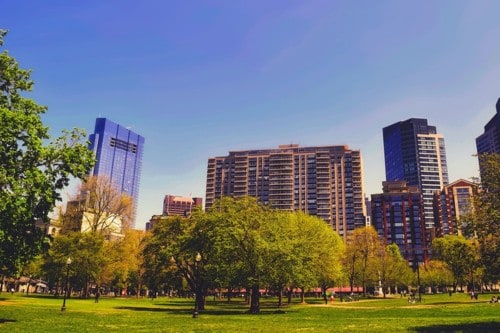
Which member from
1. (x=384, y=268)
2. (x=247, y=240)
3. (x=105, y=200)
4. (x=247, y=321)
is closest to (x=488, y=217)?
(x=247, y=321)

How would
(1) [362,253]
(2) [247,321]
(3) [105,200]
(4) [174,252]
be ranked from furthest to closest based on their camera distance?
(1) [362,253] < (3) [105,200] < (4) [174,252] < (2) [247,321]

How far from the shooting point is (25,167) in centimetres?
2694

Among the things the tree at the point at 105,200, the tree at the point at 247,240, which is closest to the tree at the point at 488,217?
the tree at the point at 247,240

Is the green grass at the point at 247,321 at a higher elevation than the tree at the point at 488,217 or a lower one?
lower

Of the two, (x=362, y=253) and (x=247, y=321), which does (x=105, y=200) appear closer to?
(x=247, y=321)

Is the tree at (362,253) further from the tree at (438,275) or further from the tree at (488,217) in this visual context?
the tree at (488,217)

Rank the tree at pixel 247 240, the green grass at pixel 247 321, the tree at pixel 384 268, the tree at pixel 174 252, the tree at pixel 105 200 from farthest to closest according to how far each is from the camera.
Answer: the tree at pixel 384 268, the tree at pixel 105 200, the tree at pixel 174 252, the tree at pixel 247 240, the green grass at pixel 247 321

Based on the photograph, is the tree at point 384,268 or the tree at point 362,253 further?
the tree at point 384,268

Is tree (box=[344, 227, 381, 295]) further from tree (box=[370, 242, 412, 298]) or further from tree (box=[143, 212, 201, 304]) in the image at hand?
tree (box=[143, 212, 201, 304])

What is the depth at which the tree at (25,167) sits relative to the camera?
2498 cm

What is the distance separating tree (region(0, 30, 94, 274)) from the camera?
25.0 metres

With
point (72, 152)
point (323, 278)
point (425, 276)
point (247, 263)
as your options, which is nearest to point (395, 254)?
point (425, 276)

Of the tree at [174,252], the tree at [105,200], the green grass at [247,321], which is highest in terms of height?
the tree at [105,200]

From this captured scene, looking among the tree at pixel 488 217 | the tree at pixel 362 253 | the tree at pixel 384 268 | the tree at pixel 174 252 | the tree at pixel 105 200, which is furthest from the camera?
the tree at pixel 384 268
